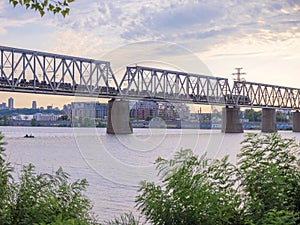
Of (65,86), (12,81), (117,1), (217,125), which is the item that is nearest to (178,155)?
(217,125)

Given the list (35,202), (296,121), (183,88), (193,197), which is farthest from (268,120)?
(35,202)

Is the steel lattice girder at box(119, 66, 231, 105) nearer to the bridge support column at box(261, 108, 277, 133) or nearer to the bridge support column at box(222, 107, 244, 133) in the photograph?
the bridge support column at box(222, 107, 244, 133)

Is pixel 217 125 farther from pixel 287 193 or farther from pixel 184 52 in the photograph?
pixel 287 193

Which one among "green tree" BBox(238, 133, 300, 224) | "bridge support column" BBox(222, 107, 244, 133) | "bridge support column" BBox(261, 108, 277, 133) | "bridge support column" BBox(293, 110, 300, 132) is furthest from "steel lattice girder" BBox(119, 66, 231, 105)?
"bridge support column" BBox(293, 110, 300, 132)

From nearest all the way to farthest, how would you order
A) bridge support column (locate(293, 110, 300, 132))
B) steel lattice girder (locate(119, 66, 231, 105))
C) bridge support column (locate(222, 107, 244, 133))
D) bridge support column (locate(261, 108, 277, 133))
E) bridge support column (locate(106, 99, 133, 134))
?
steel lattice girder (locate(119, 66, 231, 105))
bridge support column (locate(106, 99, 133, 134))
bridge support column (locate(222, 107, 244, 133))
bridge support column (locate(261, 108, 277, 133))
bridge support column (locate(293, 110, 300, 132))

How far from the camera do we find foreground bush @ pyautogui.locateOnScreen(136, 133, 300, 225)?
6.45 meters

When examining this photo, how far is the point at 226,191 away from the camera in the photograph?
23.0ft

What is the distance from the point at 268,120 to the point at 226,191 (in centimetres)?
12372

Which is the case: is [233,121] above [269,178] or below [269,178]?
above

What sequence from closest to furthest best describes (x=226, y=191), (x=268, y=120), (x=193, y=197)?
1. (x=193, y=197)
2. (x=226, y=191)
3. (x=268, y=120)

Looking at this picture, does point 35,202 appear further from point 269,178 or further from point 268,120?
point 268,120

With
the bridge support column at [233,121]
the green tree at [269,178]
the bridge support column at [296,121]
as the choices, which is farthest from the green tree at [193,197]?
the bridge support column at [296,121]

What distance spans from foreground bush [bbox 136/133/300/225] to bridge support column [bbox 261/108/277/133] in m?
117

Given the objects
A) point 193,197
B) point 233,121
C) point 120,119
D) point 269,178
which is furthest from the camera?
point 233,121
